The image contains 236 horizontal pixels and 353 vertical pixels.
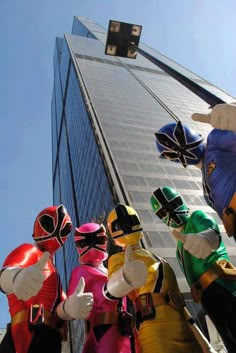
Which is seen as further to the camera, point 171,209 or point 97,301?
point 171,209

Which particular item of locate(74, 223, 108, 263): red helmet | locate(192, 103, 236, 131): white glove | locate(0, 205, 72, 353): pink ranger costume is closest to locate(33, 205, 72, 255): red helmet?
locate(0, 205, 72, 353): pink ranger costume

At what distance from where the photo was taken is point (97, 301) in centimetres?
367

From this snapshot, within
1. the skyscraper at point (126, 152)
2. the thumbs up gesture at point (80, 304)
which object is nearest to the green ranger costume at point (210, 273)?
the thumbs up gesture at point (80, 304)

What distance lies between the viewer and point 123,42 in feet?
20.2

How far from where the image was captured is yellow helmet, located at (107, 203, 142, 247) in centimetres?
366

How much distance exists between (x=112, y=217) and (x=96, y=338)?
1.24 m

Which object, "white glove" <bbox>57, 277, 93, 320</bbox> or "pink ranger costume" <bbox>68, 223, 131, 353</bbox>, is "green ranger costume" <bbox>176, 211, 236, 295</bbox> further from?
"white glove" <bbox>57, 277, 93, 320</bbox>

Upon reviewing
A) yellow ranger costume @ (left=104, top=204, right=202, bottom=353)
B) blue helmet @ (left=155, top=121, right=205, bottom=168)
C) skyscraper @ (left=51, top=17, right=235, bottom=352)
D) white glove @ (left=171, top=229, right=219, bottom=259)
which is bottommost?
skyscraper @ (left=51, top=17, right=235, bottom=352)

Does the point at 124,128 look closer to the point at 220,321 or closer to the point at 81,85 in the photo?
the point at 81,85

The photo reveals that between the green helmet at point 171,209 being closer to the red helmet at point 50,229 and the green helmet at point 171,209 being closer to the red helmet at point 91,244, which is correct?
the red helmet at point 91,244

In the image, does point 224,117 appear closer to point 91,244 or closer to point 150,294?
point 150,294

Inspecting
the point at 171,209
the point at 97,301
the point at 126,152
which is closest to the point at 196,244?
the point at 171,209

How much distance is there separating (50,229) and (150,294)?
135cm

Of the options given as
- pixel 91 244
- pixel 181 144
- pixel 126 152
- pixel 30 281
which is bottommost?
pixel 126 152
